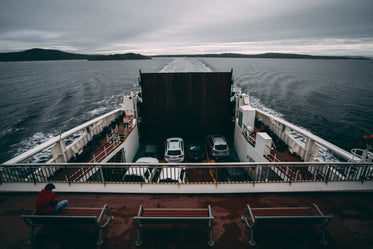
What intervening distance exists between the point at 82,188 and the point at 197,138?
1059cm

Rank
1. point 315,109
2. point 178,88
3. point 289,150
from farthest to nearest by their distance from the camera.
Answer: point 315,109
point 178,88
point 289,150

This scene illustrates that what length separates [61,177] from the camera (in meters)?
8.30

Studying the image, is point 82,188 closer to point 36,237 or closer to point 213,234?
point 36,237

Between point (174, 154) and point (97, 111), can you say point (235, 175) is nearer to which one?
point (174, 154)

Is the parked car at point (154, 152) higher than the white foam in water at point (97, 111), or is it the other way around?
the parked car at point (154, 152)

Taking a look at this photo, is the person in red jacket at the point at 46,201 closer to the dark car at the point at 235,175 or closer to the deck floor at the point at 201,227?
the deck floor at the point at 201,227

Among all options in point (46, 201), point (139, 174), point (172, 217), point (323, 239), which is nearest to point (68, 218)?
point (46, 201)

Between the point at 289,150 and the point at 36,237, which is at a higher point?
the point at 36,237

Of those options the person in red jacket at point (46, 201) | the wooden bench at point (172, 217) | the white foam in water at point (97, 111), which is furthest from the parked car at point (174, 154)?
the white foam in water at point (97, 111)

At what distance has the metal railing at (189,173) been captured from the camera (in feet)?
16.6

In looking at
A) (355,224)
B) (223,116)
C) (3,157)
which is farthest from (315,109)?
(3,157)

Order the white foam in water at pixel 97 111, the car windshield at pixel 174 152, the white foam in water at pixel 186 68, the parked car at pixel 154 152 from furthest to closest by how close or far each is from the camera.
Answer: the white foam in water at pixel 186 68 → the white foam in water at pixel 97 111 → the parked car at pixel 154 152 → the car windshield at pixel 174 152

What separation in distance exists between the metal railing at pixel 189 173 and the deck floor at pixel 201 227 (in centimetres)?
52

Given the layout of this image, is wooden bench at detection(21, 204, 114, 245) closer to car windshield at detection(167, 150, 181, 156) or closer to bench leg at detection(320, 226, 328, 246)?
bench leg at detection(320, 226, 328, 246)
